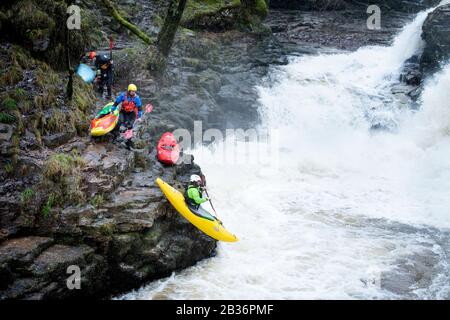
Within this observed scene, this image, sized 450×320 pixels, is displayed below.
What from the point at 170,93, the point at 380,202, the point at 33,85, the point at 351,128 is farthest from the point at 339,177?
the point at 33,85

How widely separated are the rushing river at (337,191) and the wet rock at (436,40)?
0.63 meters

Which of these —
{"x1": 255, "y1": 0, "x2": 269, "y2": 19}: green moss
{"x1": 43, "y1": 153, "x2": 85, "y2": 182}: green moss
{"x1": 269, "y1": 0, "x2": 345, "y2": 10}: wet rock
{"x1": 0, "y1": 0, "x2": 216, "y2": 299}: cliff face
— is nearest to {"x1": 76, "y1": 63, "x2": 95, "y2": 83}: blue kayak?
{"x1": 0, "y1": 0, "x2": 216, "y2": 299}: cliff face

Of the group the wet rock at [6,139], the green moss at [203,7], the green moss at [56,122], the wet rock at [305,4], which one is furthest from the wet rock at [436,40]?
the wet rock at [6,139]

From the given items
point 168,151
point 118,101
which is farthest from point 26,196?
point 168,151

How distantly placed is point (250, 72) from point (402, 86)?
533 centimetres

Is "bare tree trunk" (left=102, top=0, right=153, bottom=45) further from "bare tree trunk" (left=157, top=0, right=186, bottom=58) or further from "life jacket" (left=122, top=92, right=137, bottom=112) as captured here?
"life jacket" (left=122, top=92, right=137, bottom=112)

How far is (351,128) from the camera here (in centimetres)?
1395

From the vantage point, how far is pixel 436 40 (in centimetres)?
1470

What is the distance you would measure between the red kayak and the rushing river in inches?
59.8

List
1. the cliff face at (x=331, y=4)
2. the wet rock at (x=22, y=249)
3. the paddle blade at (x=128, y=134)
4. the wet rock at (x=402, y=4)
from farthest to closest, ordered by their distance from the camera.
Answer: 1. the cliff face at (x=331, y=4)
2. the wet rock at (x=402, y=4)
3. the paddle blade at (x=128, y=134)
4. the wet rock at (x=22, y=249)

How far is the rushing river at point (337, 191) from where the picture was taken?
7090 millimetres

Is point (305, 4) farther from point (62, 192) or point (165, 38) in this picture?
point (62, 192)

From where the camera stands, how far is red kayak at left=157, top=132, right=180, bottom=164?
28.1 feet

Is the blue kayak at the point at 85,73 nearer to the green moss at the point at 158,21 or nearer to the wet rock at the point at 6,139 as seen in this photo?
the wet rock at the point at 6,139
